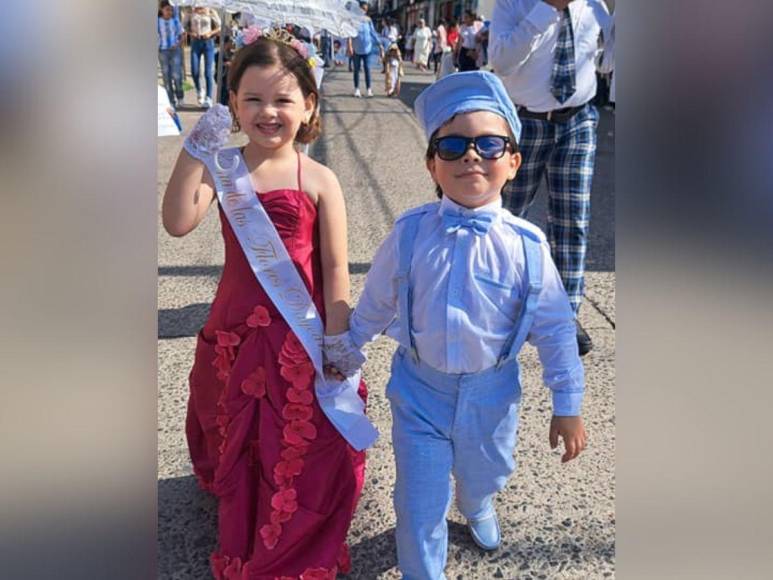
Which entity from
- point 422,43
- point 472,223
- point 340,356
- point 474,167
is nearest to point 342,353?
point 340,356

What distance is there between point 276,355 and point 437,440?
493 mm

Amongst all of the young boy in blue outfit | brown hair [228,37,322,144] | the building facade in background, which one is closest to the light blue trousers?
the young boy in blue outfit

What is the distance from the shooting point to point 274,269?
1983mm

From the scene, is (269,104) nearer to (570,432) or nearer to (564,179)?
(570,432)

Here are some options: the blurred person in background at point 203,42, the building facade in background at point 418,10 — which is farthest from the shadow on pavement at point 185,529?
the building facade in background at point 418,10

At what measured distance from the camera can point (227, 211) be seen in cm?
197

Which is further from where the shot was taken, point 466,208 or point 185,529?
point 185,529

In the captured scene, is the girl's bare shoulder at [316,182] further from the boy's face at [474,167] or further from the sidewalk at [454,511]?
the sidewalk at [454,511]

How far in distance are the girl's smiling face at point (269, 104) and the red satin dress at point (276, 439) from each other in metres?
0.15

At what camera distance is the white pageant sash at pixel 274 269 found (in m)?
1.96

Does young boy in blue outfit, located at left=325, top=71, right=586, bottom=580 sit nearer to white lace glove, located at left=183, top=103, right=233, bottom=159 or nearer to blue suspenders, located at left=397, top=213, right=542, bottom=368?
blue suspenders, located at left=397, top=213, right=542, bottom=368
